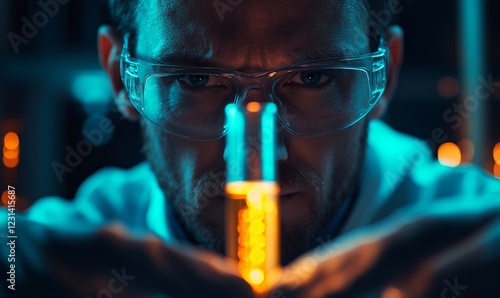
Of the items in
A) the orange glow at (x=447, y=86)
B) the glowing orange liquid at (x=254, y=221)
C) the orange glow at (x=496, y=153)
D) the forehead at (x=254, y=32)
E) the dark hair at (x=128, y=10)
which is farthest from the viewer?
the orange glow at (x=447, y=86)

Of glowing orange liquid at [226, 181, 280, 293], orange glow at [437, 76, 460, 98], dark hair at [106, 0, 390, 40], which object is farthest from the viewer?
orange glow at [437, 76, 460, 98]

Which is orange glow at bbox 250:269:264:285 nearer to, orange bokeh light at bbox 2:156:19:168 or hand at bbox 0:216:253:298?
hand at bbox 0:216:253:298

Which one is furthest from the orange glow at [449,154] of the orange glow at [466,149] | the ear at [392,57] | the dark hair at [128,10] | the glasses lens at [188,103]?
the glasses lens at [188,103]

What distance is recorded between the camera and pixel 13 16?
1.13 meters

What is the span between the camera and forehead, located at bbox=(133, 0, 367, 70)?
2.36 ft

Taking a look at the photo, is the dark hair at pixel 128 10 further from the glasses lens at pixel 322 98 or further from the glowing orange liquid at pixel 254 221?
the glowing orange liquid at pixel 254 221

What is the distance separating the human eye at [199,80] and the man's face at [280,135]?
0.11ft

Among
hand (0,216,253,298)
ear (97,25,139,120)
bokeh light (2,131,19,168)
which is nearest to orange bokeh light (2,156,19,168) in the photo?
bokeh light (2,131,19,168)

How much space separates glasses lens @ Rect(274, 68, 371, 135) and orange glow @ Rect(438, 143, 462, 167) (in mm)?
449

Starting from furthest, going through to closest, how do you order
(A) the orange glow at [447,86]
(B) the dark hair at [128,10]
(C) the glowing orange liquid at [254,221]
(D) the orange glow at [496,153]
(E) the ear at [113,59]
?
(A) the orange glow at [447,86] < (D) the orange glow at [496,153] < (E) the ear at [113,59] < (B) the dark hair at [128,10] < (C) the glowing orange liquid at [254,221]

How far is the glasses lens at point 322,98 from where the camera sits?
754 mm

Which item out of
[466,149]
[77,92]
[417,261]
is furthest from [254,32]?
[77,92]

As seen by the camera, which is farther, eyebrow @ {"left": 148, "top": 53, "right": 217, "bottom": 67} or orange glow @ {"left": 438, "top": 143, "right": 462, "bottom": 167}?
orange glow @ {"left": 438, "top": 143, "right": 462, "bottom": 167}

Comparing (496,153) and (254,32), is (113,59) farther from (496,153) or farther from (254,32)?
(496,153)
